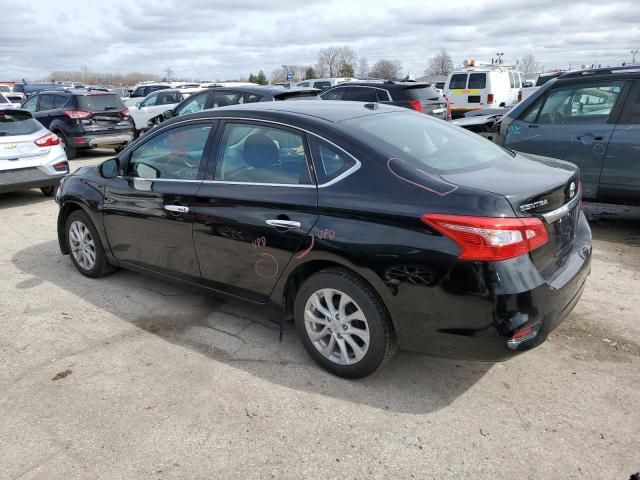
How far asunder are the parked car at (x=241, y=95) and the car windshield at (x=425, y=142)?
16.3 ft

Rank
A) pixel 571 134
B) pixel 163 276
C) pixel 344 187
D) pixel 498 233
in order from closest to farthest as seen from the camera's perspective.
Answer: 1. pixel 498 233
2. pixel 344 187
3. pixel 163 276
4. pixel 571 134

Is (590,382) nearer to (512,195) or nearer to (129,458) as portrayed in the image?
(512,195)

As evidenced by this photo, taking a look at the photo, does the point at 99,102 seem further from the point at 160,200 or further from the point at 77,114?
the point at 160,200

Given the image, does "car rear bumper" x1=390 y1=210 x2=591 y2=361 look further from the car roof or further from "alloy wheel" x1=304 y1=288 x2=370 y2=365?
the car roof

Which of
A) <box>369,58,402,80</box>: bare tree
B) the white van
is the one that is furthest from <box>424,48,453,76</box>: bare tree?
the white van

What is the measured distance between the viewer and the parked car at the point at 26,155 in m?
7.84

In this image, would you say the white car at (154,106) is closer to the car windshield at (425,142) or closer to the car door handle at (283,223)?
the car windshield at (425,142)

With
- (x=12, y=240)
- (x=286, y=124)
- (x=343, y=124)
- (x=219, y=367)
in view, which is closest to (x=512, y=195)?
(x=343, y=124)

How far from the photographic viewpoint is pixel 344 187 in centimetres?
311

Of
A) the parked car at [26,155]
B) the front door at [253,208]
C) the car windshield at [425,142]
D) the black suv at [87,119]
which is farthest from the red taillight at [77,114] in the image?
the car windshield at [425,142]

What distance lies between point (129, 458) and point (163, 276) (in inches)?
72.5

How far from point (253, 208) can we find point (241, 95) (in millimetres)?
6696

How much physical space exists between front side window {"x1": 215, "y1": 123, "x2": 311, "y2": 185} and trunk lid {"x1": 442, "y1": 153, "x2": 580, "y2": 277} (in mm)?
947

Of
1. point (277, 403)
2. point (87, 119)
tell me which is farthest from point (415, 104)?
point (277, 403)
